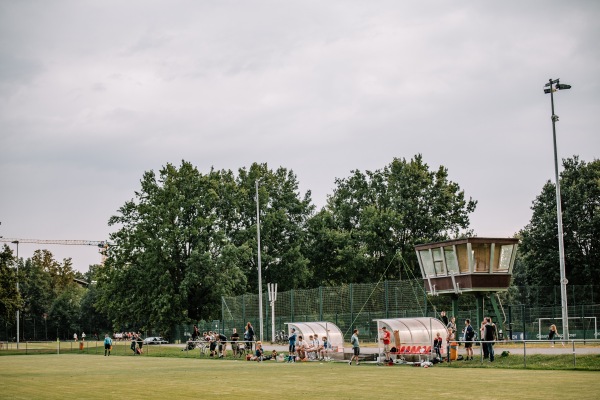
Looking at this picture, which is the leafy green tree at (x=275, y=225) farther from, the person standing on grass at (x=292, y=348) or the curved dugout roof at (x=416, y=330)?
the curved dugout roof at (x=416, y=330)

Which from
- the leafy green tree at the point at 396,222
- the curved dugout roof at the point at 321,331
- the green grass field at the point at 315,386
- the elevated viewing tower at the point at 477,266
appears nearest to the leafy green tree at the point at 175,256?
the leafy green tree at the point at 396,222

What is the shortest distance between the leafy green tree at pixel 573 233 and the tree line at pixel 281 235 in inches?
3.9

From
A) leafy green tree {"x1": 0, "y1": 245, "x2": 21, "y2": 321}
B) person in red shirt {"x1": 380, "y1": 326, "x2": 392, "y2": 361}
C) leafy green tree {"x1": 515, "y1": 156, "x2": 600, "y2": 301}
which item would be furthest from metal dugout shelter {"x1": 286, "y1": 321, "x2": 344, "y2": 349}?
leafy green tree {"x1": 0, "y1": 245, "x2": 21, "y2": 321}

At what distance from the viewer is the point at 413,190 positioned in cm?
8150

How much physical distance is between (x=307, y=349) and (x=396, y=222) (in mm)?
41170

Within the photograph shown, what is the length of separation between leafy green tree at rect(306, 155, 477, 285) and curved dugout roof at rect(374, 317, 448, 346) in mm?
41962

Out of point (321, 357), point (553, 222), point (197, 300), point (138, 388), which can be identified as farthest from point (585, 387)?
point (197, 300)

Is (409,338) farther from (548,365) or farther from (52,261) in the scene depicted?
(52,261)

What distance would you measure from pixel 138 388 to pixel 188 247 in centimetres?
5724

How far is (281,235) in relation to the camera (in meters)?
86.5

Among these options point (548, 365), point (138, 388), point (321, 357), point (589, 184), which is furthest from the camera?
point (589, 184)

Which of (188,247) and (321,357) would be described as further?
(188,247)

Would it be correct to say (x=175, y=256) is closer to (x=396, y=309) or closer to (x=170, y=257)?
(x=170, y=257)

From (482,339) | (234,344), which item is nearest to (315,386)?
(482,339)
